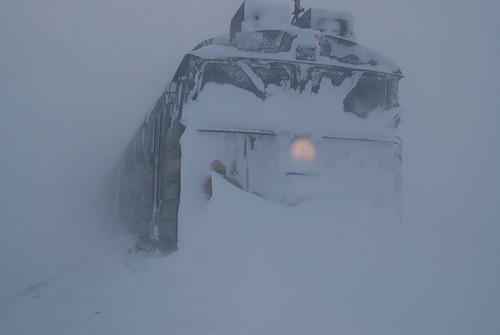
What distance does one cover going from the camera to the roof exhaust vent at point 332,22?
22.7 feet

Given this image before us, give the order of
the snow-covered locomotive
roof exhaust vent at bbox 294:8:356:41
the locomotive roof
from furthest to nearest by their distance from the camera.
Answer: roof exhaust vent at bbox 294:8:356:41, the locomotive roof, the snow-covered locomotive

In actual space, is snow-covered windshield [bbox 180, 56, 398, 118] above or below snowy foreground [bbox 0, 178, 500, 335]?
above

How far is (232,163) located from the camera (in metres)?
5.98

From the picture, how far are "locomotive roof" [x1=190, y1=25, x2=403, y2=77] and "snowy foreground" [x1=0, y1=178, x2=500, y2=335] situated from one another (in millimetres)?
1726

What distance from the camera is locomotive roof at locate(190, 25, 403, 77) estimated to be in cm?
608

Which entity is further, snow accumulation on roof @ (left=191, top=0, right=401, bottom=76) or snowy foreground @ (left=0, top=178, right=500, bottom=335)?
snow accumulation on roof @ (left=191, top=0, right=401, bottom=76)

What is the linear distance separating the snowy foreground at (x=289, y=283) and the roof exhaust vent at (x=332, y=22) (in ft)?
8.68

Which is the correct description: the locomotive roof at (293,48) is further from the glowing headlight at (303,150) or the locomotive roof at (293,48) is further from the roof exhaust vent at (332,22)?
the glowing headlight at (303,150)

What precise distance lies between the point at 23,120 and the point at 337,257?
994 inches

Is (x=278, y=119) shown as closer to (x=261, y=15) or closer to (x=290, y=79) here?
(x=290, y=79)

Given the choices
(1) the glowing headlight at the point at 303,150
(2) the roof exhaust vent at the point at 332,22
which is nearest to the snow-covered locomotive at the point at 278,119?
(1) the glowing headlight at the point at 303,150

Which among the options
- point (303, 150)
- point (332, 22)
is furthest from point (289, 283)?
point (332, 22)

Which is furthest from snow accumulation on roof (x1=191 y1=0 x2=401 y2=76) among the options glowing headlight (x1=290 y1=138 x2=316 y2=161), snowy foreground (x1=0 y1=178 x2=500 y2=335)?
snowy foreground (x1=0 y1=178 x2=500 y2=335)

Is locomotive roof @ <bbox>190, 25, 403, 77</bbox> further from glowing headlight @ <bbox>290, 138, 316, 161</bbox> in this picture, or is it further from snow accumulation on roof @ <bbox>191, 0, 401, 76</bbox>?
glowing headlight @ <bbox>290, 138, 316, 161</bbox>
